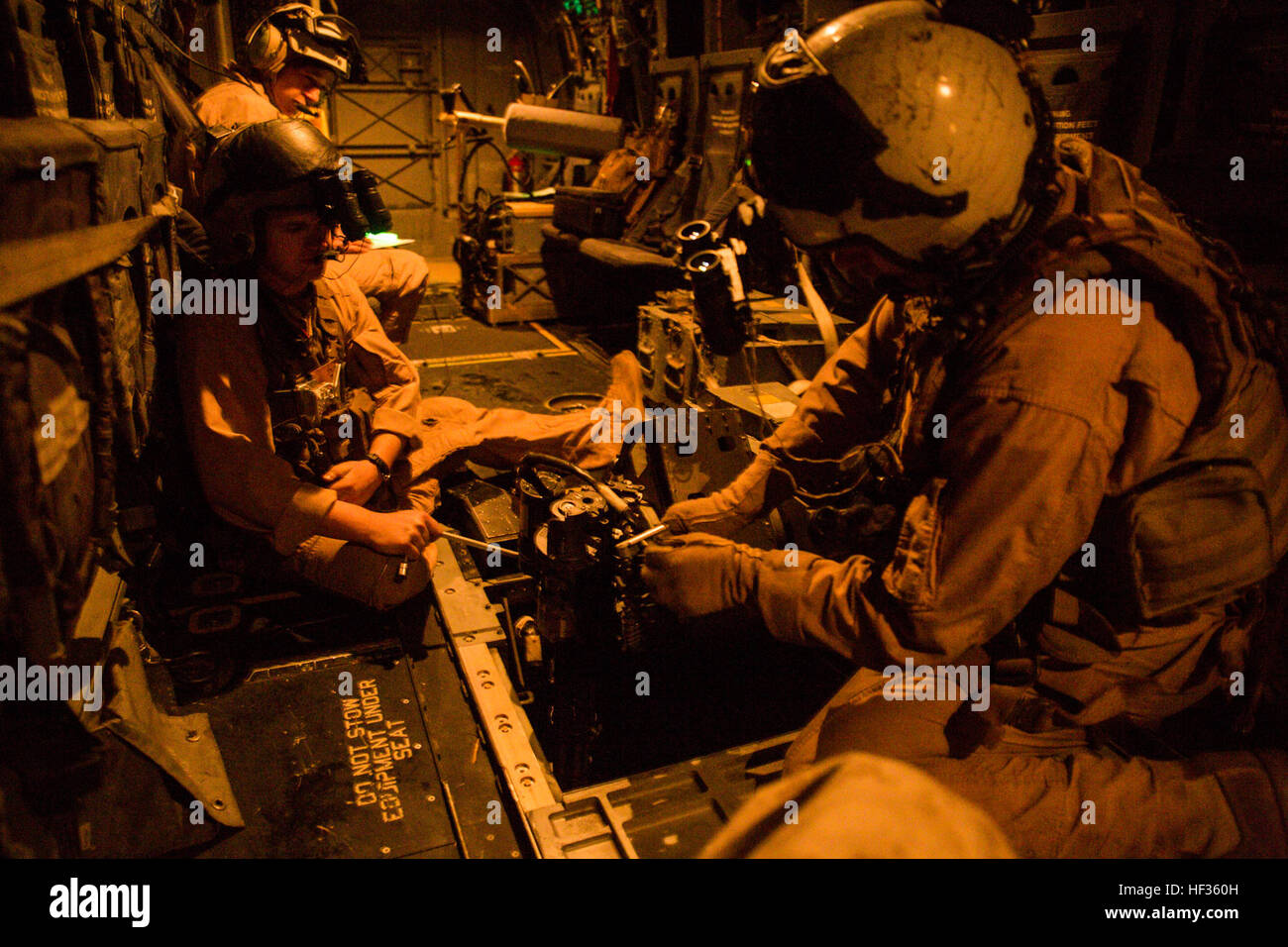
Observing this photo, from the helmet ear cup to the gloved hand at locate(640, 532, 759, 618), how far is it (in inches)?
156

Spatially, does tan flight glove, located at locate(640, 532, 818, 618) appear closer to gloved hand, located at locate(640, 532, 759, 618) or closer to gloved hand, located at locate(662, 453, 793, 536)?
gloved hand, located at locate(640, 532, 759, 618)

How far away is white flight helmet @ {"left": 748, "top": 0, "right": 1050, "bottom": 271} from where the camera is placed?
1641 mm

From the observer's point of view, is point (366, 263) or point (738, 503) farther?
point (366, 263)

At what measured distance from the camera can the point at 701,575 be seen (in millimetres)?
2016

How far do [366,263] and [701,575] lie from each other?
3.51m

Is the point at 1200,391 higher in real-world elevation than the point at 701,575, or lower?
higher

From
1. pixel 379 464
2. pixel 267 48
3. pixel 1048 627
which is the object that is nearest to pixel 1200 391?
pixel 1048 627

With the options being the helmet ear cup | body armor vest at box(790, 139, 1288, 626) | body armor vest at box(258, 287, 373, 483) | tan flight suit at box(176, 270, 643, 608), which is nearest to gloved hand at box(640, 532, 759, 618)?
body armor vest at box(790, 139, 1288, 626)

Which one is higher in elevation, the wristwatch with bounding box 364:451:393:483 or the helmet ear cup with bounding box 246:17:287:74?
the helmet ear cup with bounding box 246:17:287:74

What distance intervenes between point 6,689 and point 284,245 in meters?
1.66

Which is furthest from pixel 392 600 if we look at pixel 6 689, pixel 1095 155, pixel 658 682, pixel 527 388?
pixel 527 388

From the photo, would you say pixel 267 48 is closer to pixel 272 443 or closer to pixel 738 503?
pixel 272 443

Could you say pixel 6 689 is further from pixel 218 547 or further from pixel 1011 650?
pixel 1011 650

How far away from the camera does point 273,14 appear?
4504mm
